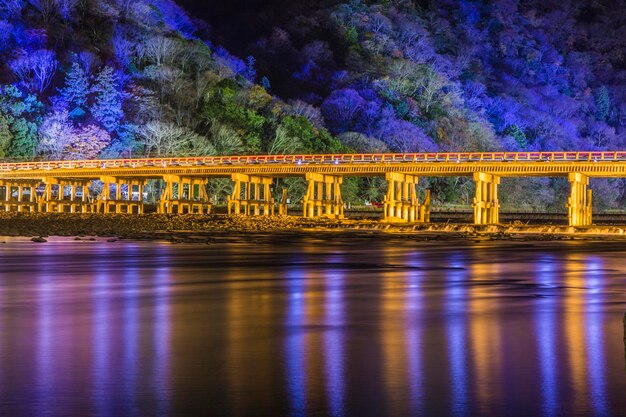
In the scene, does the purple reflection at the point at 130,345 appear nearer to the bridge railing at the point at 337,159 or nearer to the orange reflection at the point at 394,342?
the orange reflection at the point at 394,342

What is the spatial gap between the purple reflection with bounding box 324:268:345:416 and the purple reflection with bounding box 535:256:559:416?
1.81 metres

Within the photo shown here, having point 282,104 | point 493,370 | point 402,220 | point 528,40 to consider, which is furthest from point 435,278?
point 528,40

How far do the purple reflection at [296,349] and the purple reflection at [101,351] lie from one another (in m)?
1.64

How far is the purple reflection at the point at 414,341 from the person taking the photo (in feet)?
26.2

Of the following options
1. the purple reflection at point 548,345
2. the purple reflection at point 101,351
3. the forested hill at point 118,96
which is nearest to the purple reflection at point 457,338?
the purple reflection at point 548,345

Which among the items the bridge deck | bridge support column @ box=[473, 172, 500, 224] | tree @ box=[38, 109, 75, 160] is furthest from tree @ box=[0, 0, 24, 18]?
bridge support column @ box=[473, 172, 500, 224]

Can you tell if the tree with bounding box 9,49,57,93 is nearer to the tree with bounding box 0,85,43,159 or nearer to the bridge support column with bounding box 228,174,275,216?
the tree with bounding box 0,85,43,159

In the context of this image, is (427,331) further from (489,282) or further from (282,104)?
(282,104)

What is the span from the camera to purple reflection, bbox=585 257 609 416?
311 inches

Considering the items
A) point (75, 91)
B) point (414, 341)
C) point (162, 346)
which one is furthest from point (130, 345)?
point (75, 91)

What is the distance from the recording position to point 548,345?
425 inches

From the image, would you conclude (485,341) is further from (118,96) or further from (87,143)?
(118,96)

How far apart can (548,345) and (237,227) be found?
1678 inches

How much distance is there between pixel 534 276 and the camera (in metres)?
21.6
